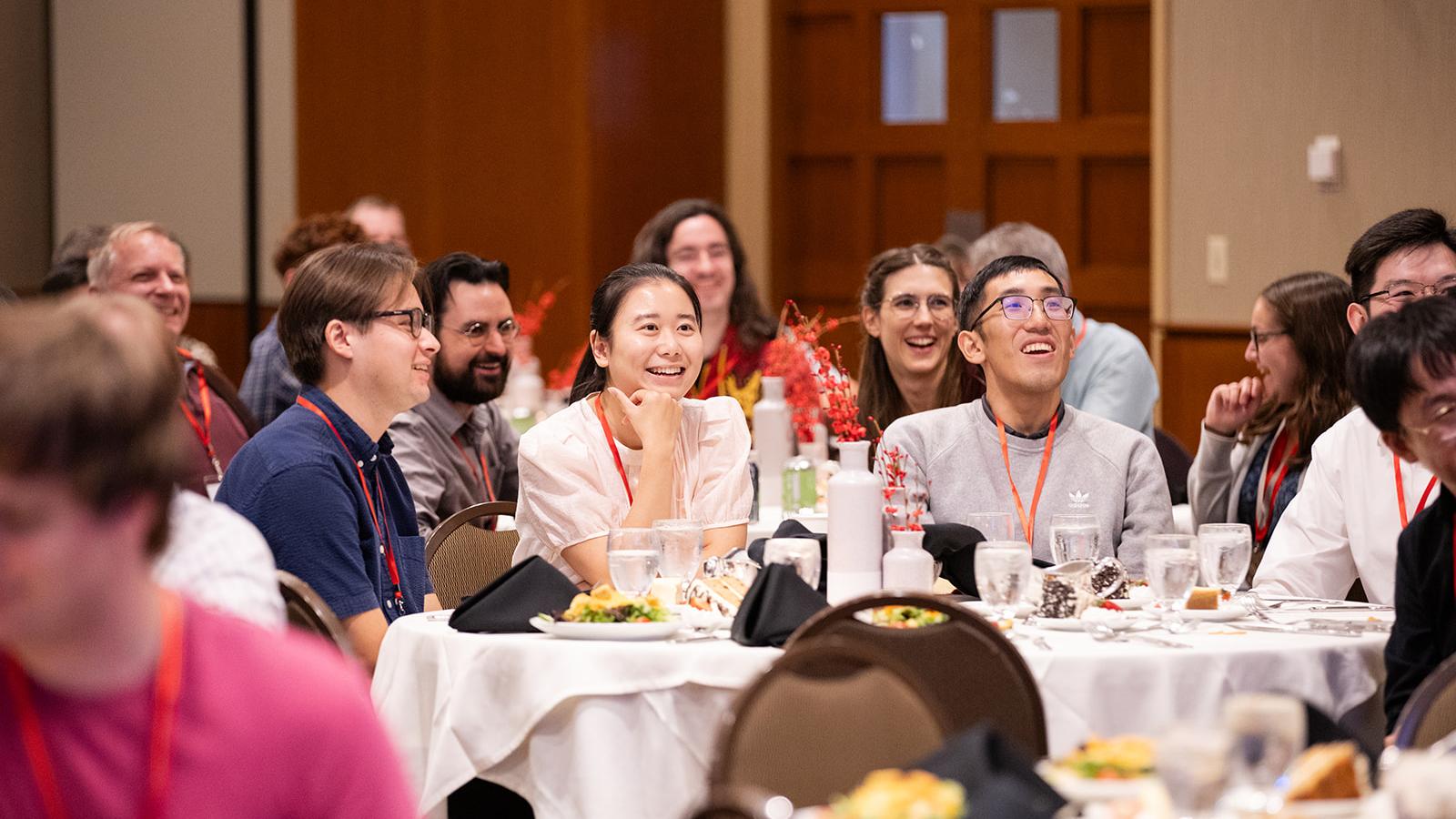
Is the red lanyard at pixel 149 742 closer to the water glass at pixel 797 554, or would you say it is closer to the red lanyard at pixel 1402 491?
the water glass at pixel 797 554

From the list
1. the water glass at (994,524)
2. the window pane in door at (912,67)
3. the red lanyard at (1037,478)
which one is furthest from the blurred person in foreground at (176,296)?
the window pane in door at (912,67)

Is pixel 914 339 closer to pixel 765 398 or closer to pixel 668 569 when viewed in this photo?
pixel 765 398

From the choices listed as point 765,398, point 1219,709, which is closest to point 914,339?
point 765,398

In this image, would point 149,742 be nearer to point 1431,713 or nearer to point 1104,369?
point 1431,713

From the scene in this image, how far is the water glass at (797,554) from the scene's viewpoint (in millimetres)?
2986

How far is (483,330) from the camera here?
4.88 m

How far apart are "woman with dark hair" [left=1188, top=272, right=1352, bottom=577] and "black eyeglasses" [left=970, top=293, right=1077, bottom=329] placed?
1.00 meters

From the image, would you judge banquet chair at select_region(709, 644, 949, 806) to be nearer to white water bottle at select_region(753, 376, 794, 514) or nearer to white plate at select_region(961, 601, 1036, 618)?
white plate at select_region(961, 601, 1036, 618)

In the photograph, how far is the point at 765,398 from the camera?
5.27m

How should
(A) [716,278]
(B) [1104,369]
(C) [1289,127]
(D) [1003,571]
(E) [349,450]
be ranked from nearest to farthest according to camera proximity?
(D) [1003,571], (E) [349,450], (B) [1104,369], (A) [716,278], (C) [1289,127]

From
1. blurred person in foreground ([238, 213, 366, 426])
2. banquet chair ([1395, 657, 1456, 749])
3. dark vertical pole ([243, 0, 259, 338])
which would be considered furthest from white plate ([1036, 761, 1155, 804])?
dark vertical pole ([243, 0, 259, 338])

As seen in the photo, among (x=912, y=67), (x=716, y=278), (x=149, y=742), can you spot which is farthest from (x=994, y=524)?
(x=912, y=67)

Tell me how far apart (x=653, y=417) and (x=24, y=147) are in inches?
241

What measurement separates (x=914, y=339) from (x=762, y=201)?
351 centimetres
